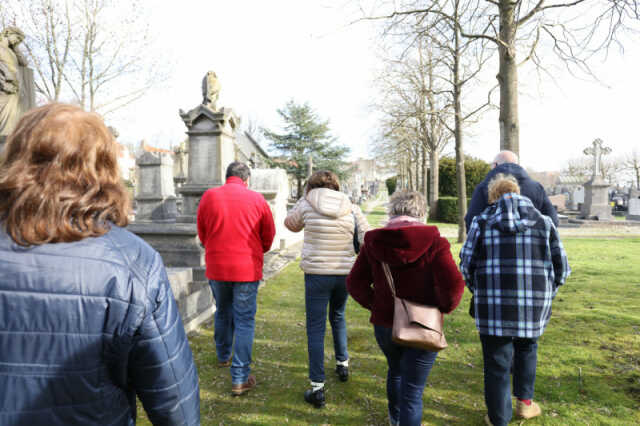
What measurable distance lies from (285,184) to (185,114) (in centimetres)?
402

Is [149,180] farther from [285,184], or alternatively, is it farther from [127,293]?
[127,293]

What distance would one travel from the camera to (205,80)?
7.70 metres

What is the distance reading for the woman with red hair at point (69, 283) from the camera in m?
1.09

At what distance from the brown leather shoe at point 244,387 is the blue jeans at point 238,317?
0.03 m

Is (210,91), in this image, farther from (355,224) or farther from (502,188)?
(502,188)

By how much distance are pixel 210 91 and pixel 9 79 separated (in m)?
3.20

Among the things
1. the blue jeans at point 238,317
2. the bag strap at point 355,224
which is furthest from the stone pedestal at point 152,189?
the bag strap at point 355,224

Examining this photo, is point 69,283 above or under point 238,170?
under

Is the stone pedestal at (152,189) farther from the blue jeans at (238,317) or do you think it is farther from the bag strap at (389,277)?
the bag strap at (389,277)

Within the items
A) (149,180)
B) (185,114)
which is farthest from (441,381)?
(149,180)

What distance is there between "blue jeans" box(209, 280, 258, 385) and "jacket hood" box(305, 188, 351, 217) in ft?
3.16

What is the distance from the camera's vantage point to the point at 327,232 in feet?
10.7

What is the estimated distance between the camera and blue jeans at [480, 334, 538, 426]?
268 cm

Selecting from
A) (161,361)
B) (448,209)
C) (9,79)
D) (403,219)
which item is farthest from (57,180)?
(448,209)
